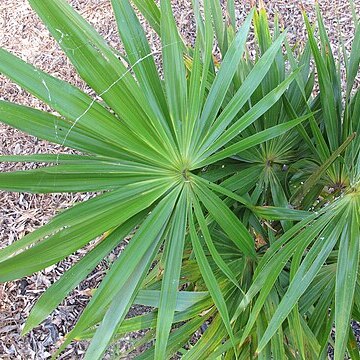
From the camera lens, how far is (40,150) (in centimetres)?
198

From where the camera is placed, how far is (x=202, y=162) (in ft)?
2.89

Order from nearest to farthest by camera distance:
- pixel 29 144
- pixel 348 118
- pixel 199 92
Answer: pixel 199 92 → pixel 348 118 → pixel 29 144

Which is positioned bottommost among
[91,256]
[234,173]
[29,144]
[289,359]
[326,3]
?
[289,359]

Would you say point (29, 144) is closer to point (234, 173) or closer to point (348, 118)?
point (234, 173)

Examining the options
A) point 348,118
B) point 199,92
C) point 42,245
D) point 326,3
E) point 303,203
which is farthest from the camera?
point 326,3

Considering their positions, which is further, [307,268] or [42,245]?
[307,268]

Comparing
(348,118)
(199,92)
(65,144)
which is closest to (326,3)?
(348,118)

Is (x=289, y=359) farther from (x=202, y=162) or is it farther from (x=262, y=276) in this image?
(x=202, y=162)

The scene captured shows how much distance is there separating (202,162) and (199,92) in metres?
0.12

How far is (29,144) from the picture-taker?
2.00m

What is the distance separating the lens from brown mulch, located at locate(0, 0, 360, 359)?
5.61 feet

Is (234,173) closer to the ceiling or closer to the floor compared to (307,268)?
closer to the ceiling

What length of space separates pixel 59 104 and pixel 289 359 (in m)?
0.73

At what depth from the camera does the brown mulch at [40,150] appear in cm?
171
